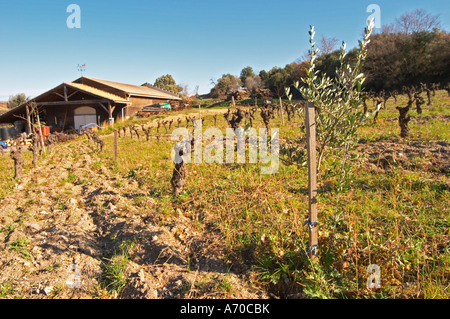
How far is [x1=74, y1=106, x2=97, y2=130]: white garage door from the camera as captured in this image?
23.5 metres

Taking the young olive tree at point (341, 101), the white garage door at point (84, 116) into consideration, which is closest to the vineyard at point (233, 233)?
the young olive tree at point (341, 101)

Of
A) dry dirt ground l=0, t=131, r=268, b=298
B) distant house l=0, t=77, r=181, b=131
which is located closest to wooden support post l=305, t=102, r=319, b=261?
dry dirt ground l=0, t=131, r=268, b=298

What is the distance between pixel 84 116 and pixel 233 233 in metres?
24.0

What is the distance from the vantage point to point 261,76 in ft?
145

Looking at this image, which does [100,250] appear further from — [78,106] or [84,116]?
[78,106]

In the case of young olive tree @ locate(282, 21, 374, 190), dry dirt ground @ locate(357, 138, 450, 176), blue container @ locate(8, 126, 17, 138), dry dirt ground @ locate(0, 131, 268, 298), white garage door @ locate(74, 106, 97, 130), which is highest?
white garage door @ locate(74, 106, 97, 130)

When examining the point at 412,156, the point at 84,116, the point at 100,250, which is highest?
the point at 84,116

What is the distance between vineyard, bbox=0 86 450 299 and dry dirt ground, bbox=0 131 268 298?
18 millimetres

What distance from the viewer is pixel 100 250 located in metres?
3.87

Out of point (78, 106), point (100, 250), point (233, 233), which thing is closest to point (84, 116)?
point (78, 106)

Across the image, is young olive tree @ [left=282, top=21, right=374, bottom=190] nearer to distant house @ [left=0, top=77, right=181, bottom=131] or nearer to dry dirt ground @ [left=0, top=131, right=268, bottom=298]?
dry dirt ground @ [left=0, top=131, right=268, bottom=298]

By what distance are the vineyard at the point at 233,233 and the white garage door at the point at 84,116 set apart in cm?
1778

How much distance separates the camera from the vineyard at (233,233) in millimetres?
2859
